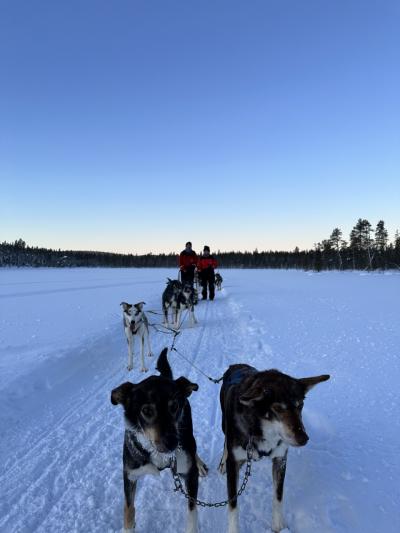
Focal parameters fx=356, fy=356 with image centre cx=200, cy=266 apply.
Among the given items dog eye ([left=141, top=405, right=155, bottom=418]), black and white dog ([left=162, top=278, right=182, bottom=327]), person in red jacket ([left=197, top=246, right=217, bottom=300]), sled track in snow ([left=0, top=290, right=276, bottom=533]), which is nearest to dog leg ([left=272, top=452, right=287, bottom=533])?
sled track in snow ([left=0, top=290, right=276, bottom=533])

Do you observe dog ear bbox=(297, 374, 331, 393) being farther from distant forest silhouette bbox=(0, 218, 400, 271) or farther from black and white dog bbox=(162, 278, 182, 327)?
distant forest silhouette bbox=(0, 218, 400, 271)

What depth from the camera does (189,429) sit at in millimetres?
2717

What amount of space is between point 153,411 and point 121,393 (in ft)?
0.89

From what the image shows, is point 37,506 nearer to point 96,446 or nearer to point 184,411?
point 96,446

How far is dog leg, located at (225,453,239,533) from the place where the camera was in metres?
2.62

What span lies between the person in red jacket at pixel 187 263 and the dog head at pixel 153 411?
1134cm

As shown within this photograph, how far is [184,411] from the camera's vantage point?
2793 mm

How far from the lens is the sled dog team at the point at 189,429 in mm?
2301

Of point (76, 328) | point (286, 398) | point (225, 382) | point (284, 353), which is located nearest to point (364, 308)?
point (284, 353)

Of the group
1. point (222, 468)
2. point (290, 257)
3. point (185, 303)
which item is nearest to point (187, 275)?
point (185, 303)

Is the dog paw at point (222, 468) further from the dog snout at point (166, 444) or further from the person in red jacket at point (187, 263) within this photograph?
the person in red jacket at point (187, 263)

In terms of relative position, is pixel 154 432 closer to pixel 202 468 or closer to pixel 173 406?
pixel 173 406

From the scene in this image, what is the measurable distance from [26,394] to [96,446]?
6.46 ft

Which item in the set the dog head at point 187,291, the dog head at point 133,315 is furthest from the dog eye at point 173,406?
the dog head at point 187,291
